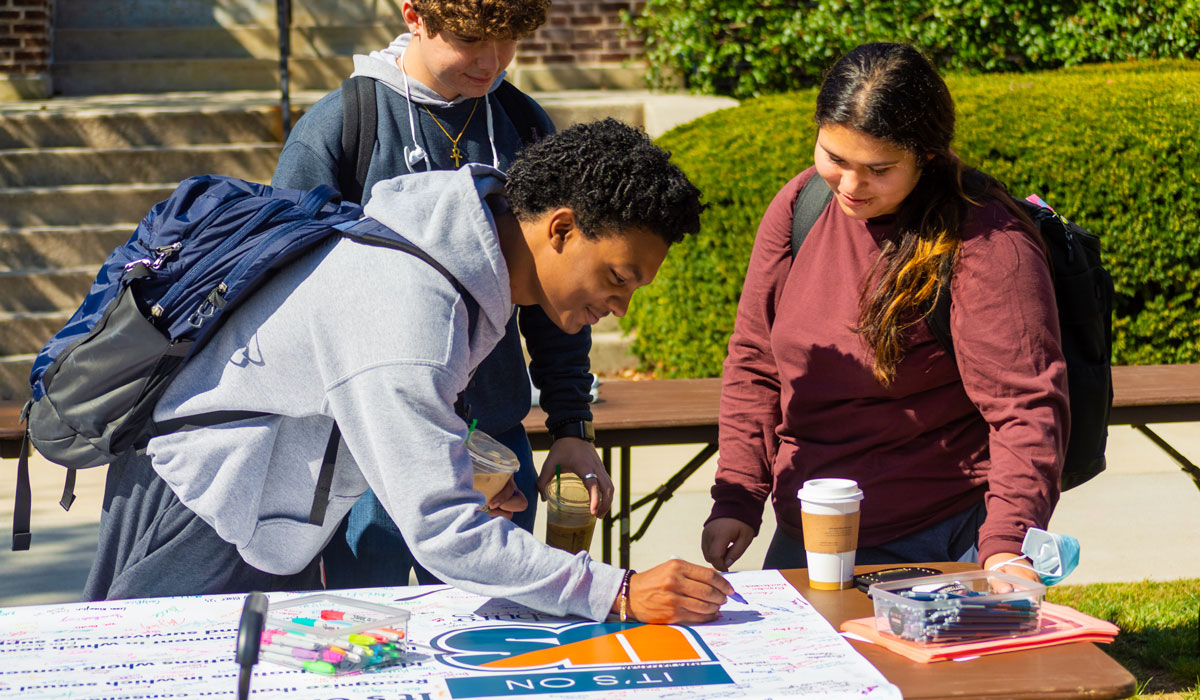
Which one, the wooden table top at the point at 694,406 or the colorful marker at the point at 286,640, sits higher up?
the colorful marker at the point at 286,640

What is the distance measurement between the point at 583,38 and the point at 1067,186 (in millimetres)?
4667

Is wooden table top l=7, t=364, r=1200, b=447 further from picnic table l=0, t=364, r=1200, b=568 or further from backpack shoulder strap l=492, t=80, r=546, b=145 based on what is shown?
backpack shoulder strap l=492, t=80, r=546, b=145

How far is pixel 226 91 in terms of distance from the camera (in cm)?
996

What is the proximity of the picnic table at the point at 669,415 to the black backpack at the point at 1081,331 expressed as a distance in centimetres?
123

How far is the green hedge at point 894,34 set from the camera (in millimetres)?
8961

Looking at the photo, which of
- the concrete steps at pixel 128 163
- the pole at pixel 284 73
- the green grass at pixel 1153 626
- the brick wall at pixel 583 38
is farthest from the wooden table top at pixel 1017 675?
the brick wall at pixel 583 38

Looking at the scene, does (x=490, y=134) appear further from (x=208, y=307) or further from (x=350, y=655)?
(x=350, y=655)

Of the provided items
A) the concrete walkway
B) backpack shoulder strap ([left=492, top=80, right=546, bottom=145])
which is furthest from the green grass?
backpack shoulder strap ([left=492, top=80, right=546, bottom=145])

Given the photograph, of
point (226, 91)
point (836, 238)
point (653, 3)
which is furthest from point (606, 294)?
point (226, 91)

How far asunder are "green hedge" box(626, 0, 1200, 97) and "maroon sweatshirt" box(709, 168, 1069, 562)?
688 centimetres

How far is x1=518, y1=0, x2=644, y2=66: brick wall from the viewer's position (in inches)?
392

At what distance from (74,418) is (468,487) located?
660 millimetres

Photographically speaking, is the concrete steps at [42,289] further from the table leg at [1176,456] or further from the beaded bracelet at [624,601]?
the beaded bracelet at [624,601]

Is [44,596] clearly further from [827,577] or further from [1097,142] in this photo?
[1097,142]
